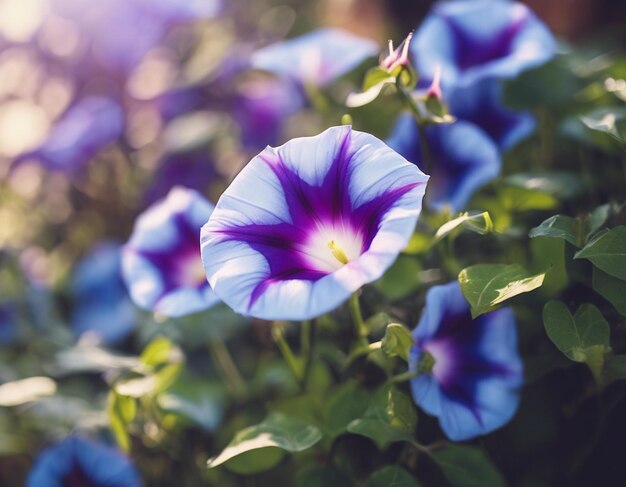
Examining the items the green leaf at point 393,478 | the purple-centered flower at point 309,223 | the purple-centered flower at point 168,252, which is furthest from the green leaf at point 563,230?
the purple-centered flower at point 168,252

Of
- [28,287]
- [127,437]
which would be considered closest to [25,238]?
[28,287]

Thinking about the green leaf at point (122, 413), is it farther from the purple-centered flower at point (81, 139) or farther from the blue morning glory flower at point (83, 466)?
A: the purple-centered flower at point (81, 139)

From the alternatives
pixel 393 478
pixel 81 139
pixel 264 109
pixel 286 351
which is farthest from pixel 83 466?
pixel 264 109

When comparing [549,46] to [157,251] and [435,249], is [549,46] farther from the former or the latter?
[157,251]

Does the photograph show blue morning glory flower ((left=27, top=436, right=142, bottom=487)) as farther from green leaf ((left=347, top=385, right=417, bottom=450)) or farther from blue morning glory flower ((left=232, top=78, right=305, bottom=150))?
blue morning glory flower ((left=232, top=78, right=305, bottom=150))

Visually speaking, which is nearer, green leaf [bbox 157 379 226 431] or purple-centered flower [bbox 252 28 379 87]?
green leaf [bbox 157 379 226 431]

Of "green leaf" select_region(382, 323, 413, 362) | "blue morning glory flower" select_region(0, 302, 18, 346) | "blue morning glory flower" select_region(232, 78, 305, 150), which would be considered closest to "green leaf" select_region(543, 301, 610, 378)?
"green leaf" select_region(382, 323, 413, 362)

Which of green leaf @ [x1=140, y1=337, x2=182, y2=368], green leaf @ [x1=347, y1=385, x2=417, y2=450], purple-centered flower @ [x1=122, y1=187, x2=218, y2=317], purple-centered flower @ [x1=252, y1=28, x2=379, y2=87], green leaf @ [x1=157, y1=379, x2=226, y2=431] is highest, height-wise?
purple-centered flower @ [x1=252, y1=28, x2=379, y2=87]

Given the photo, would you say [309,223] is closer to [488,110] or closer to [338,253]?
[338,253]
